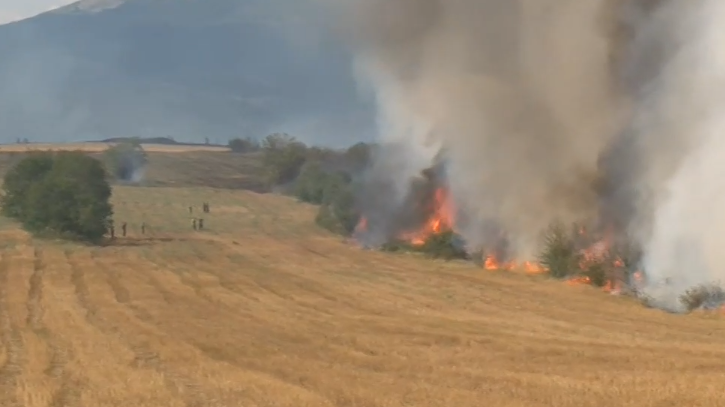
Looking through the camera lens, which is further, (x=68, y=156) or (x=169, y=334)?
(x=68, y=156)

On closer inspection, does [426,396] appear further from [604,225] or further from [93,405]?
[604,225]

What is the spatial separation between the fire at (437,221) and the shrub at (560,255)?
8.46 meters

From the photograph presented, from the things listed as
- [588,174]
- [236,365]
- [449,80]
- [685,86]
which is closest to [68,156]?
[449,80]

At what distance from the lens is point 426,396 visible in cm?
1300

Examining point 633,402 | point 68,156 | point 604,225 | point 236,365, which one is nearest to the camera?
point 633,402

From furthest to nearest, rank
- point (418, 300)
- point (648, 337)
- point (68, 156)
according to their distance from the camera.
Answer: point (68, 156), point (418, 300), point (648, 337)

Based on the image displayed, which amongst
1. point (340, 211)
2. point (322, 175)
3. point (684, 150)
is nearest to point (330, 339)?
point (684, 150)

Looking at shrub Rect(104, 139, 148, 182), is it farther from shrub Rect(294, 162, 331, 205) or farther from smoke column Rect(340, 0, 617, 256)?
smoke column Rect(340, 0, 617, 256)

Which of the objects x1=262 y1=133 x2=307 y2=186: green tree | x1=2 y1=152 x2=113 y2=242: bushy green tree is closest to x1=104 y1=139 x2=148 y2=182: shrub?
x1=262 y1=133 x2=307 y2=186: green tree

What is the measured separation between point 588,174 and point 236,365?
19.9m

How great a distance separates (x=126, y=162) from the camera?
10656 centimetres

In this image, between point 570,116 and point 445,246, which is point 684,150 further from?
point 445,246

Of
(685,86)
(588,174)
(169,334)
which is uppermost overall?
(685,86)

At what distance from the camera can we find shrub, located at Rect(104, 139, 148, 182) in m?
103
